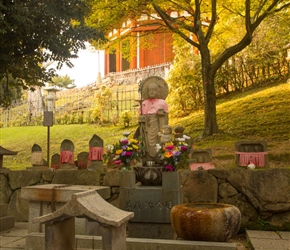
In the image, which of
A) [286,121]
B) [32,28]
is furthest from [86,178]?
[286,121]

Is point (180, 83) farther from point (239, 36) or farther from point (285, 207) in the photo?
point (285, 207)

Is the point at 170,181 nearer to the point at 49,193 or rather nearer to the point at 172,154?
the point at 172,154

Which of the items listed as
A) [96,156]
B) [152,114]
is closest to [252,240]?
[152,114]

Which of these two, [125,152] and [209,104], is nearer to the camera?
[125,152]

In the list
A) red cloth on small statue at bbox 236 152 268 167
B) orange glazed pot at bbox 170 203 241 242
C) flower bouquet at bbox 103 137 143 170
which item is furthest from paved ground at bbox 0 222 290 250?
flower bouquet at bbox 103 137 143 170

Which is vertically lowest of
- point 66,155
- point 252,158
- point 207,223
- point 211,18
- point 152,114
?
point 207,223

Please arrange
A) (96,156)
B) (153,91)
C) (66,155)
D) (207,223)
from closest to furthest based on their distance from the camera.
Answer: (207,223)
(153,91)
(96,156)
(66,155)

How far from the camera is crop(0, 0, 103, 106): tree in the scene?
825cm

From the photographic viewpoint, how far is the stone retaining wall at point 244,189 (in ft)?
22.1

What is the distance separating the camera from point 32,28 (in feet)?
28.9

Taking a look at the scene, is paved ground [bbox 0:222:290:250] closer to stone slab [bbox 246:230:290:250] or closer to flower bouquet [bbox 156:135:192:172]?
stone slab [bbox 246:230:290:250]

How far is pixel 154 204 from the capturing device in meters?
6.10

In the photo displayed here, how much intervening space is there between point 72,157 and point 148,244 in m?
4.22

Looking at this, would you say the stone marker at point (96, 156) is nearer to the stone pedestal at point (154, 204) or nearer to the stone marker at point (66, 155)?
the stone marker at point (66, 155)
